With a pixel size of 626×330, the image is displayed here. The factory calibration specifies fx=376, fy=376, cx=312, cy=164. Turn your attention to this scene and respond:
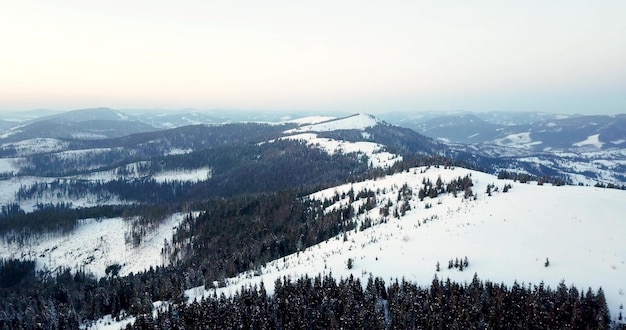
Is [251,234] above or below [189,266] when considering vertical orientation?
above

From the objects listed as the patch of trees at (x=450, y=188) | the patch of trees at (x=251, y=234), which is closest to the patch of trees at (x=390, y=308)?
the patch of trees at (x=251, y=234)

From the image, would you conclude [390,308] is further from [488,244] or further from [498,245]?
[498,245]

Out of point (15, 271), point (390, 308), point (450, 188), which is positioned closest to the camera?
point (390, 308)

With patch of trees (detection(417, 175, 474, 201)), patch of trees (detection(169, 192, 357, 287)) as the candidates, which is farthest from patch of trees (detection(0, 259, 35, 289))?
patch of trees (detection(417, 175, 474, 201))

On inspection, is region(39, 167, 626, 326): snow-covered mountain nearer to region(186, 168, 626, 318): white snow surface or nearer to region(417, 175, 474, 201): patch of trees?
region(186, 168, 626, 318): white snow surface

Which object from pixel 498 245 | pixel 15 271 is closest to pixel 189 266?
pixel 15 271

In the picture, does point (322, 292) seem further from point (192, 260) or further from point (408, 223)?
point (192, 260)

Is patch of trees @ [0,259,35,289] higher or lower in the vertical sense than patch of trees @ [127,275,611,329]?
lower

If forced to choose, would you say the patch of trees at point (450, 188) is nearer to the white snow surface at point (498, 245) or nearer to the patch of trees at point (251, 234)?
the white snow surface at point (498, 245)
